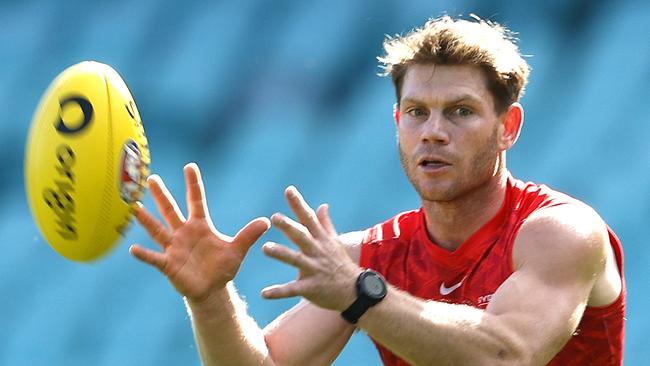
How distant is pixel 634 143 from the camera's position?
22.8 ft

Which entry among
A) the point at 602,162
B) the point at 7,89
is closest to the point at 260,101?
the point at 7,89

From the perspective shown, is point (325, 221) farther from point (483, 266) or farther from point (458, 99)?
point (458, 99)

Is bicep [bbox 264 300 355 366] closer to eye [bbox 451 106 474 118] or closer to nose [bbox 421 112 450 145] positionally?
nose [bbox 421 112 450 145]

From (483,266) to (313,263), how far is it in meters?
1.11

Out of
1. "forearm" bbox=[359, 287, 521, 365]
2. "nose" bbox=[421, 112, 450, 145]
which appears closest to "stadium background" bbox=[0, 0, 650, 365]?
"nose" bbox=[421, 112, 450, 145]

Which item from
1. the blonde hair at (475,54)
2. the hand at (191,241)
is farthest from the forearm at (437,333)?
the blonde hair at (475,54)

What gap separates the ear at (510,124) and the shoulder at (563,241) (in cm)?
50

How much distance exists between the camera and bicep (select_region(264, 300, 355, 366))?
496 centimetres

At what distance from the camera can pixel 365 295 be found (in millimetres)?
3979

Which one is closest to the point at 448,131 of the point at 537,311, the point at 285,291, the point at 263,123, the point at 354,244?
the point at 354,244

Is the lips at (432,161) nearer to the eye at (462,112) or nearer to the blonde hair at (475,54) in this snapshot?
the eye at (462,112)

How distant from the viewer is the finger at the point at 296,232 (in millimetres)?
3852

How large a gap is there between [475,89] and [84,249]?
164 centimetres

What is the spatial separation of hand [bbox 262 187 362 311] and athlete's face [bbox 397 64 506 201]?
0.91 meters
